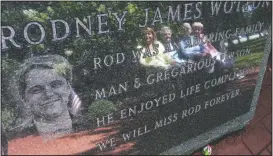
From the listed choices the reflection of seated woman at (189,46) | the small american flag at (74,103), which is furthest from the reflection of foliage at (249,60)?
the small american flag at (74,103)

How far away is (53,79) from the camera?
1242 mm

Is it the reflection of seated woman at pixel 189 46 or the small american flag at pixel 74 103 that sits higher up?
the reflection of seated woman at pixel 189 46

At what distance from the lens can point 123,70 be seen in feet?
4.48

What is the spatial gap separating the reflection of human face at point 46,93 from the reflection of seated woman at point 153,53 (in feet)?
1.11

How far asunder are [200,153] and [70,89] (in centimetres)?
101

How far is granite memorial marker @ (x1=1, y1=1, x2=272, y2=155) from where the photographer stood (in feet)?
3.77

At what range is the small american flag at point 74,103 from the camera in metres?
1.31

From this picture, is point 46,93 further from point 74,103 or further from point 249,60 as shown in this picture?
point 249,60

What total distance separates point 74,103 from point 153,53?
384mm

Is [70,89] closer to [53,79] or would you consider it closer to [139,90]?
[53,79]

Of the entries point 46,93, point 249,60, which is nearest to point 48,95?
point 46,93

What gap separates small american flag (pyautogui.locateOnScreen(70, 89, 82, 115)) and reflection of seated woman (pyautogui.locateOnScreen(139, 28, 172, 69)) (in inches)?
11.9

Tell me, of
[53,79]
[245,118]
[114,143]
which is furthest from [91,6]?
[245,118]

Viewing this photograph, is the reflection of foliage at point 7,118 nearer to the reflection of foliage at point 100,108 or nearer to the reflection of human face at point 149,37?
the reflection of foliage at point 100,108
